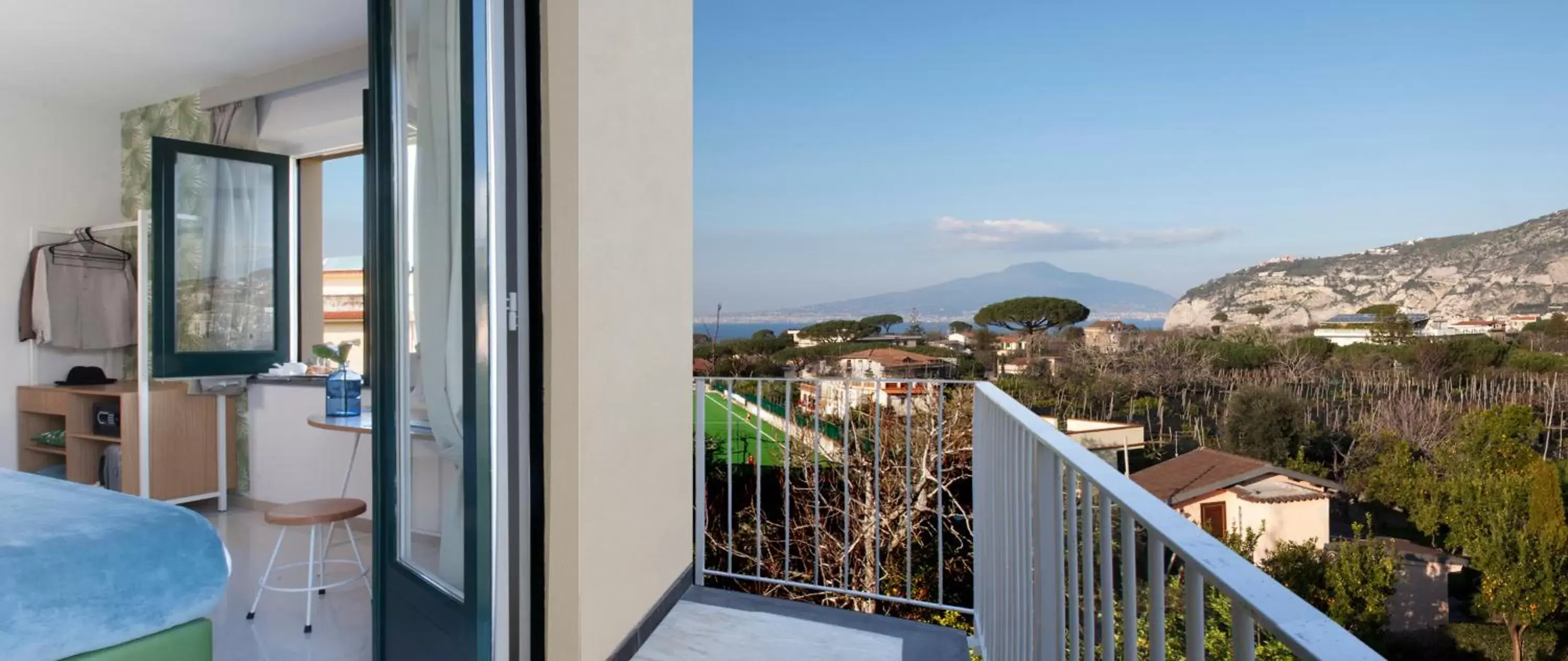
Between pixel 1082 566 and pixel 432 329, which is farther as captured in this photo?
pixel 432 329

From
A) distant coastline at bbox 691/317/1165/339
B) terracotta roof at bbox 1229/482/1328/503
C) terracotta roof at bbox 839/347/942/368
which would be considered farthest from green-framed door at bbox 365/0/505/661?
terracotta roof at bbox 1229/482/1328/503

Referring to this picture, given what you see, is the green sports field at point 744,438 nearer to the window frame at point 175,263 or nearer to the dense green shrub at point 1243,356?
the window frame at point 175,263

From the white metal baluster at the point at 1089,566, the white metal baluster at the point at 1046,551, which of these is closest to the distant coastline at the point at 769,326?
the white metal baluster at the point at 1046,551

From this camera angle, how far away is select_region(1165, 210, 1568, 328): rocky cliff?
400 inches

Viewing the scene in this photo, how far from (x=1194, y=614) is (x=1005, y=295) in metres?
12.0

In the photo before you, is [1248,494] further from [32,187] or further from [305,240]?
[32,187]

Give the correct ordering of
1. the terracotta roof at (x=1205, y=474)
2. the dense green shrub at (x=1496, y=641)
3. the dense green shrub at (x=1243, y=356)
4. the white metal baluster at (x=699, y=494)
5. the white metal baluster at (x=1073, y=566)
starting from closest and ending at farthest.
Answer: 1. the white metal baluster at (x=1073, y=566)
2. the white metal baluster at (x=699, y=494)
3. the dense green shrub at (x=1496, y=641)
4. the terracotta roof at (x=1205, y=474)
5. the dense green shrub at (x=1243, y=356)

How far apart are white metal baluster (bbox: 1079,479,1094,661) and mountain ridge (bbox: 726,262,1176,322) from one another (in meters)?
10.7

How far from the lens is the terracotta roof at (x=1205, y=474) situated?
384 inches

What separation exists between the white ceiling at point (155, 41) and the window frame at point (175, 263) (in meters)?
0.41

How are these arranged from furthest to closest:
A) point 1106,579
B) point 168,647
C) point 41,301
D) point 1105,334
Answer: point 1105,334
point 41,301
point 168,647
point 1106,579

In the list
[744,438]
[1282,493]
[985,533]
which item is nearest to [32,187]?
[744,438]

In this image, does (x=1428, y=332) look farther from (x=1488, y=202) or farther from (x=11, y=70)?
(x=11, y=70)

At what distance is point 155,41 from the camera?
3.71 meters
